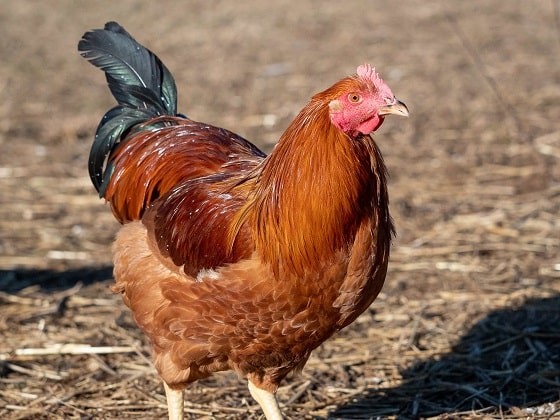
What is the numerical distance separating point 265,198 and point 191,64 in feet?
31.4

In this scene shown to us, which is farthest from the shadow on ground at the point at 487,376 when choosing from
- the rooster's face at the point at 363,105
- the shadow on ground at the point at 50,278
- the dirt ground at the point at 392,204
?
the shadow on ground at the point at 50,278

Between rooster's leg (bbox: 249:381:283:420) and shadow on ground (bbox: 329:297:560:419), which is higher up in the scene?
rooster's leg (bbox: 249:381:283:420)

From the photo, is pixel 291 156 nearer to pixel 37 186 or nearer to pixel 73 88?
pixel 37 186

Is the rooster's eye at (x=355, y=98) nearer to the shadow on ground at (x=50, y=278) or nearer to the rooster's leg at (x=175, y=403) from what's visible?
the rooster's leg at (x=175, y=403)

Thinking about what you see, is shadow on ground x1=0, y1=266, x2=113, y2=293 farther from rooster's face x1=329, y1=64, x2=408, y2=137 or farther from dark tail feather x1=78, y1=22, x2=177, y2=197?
rooster's face x1=329, y1=64, x2=408, y2=137

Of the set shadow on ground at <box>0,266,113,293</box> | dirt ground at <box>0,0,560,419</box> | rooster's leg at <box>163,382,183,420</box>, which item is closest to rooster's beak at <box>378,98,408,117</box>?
rooster's leg at <box>163,382,183,420</box>

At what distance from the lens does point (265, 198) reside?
412cm

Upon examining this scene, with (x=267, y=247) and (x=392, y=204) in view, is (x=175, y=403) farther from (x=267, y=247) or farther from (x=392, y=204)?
(x=392, y=204)

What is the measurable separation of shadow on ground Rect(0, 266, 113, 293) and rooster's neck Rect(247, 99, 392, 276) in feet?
10.6

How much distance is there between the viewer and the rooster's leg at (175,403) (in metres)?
4.67

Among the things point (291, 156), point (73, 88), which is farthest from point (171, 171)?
point (73, 88)

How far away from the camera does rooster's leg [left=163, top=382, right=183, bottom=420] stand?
4.67 m

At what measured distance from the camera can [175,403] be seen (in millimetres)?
4695

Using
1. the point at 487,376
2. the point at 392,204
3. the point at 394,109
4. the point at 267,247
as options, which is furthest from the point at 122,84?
the point at 392,204
